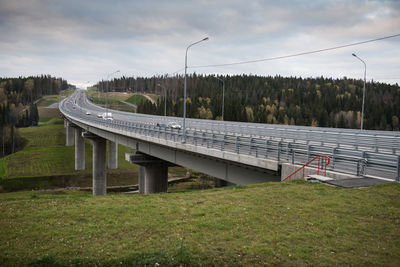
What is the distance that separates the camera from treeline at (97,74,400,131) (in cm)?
10344

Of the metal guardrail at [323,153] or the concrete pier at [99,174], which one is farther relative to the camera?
the concrete pier at [99,174]

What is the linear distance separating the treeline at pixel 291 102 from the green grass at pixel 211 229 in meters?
90.5

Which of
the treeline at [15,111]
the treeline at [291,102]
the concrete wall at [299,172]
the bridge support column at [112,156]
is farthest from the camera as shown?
the treeline at [291,102]

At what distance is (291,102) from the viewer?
443ft

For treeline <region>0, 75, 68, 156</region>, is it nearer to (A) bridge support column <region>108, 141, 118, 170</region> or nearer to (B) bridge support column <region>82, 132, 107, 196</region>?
(A) bridge support column <region>108, 141, 118, 170</region>

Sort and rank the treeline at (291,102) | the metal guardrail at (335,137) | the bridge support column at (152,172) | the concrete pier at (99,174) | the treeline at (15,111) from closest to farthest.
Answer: the metal guardrail at (335,137)
the bridge support column at (152,172)
the concrete pier at (99,174)
the treeline at (15,111)
the treeline at (291,102)

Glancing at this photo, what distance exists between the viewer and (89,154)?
76.6 metres

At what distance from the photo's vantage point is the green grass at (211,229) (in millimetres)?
6750

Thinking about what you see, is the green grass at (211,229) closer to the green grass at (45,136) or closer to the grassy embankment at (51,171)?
the grassy embankment at (51,171)

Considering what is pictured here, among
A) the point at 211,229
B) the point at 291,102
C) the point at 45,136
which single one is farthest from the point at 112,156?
the point at 291,102

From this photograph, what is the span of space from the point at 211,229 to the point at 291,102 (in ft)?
438

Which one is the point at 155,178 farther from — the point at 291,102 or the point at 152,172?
the point at 291,102

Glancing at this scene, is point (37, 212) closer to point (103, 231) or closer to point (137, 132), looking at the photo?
point (103, 231)

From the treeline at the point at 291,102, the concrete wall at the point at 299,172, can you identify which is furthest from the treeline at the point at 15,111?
the concrete wall at the point at 299,172
